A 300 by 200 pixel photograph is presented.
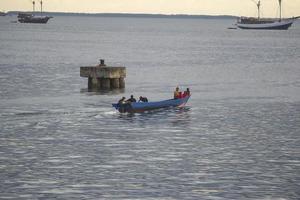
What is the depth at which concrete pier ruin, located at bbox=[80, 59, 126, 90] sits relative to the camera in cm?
8588

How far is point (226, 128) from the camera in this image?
200 feet

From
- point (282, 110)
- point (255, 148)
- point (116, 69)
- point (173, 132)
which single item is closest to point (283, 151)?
point (255, 148)

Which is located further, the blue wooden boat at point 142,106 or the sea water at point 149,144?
the blue wooden boat at point 142,106

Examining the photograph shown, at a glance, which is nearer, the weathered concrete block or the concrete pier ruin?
the concrete pier ruin

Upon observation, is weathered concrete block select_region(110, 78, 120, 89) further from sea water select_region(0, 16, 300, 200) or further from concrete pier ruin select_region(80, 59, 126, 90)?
sea water select_region(0, 16, 300, 200)

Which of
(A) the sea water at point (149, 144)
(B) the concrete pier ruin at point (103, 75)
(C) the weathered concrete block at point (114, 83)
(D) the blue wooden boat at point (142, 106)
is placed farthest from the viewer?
(C) the weathered concrete block at point (114, 83)

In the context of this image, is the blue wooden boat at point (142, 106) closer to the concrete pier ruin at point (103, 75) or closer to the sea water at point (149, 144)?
the sea water at point (149, 144)

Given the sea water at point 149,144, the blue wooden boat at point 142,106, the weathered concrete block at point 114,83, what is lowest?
the sea water at point 149,144

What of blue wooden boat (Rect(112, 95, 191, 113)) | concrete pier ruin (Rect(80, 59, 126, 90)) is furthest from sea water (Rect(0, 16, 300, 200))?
concrete pier ruin (Rect(80, 59, 126, 90))

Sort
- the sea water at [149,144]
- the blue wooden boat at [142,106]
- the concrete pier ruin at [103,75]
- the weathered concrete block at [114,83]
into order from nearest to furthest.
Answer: the sea water at [149,144], the blue wooden boat at [142,106], the concrete pier ruin at [103,75], the weathered concrete block at [114,83]

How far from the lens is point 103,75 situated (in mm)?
86312

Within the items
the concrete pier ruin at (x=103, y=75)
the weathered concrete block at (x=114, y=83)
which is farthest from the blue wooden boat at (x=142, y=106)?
the weathered concrete block at (x=114, y=83)

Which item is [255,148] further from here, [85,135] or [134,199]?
[134,199]

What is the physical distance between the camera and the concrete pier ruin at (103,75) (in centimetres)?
8588
